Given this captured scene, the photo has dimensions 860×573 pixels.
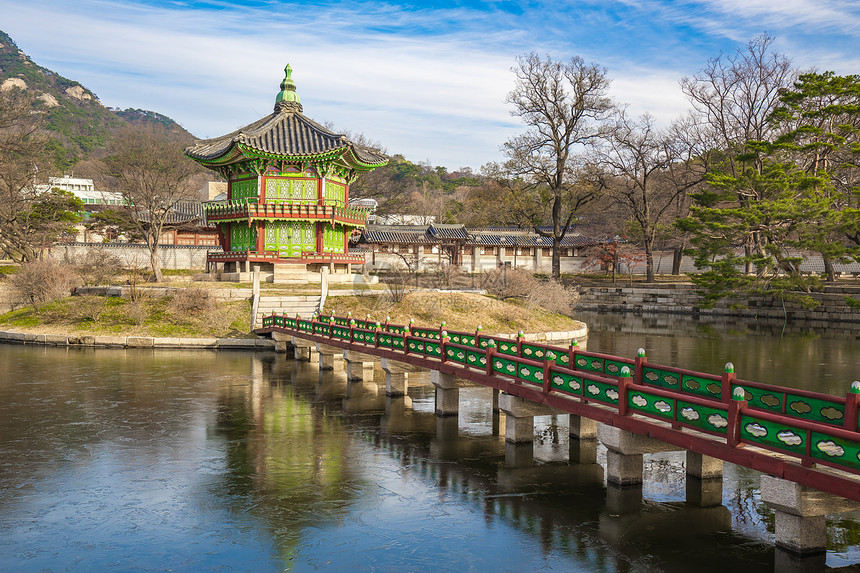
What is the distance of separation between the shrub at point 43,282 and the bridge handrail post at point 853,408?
3988 centimetres

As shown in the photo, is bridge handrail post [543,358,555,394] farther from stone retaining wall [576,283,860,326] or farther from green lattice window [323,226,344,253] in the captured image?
stone retaining wall [576,283,860,326]

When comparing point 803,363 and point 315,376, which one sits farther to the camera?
point 803,363

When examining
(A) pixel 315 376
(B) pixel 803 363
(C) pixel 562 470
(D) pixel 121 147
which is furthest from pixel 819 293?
(D) pixel 121 147

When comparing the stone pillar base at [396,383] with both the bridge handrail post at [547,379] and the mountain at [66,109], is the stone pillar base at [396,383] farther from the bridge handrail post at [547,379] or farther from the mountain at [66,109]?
the mountain at [66,109]

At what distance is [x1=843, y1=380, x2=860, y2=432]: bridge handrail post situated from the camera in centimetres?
1003

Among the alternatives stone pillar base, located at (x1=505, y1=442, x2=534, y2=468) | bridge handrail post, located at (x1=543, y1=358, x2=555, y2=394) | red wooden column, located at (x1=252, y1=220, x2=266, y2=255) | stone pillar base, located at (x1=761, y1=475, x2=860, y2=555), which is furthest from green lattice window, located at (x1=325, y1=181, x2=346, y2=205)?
stone pillar base, located at (x1=761, y1=475, x2=860, y2=555)

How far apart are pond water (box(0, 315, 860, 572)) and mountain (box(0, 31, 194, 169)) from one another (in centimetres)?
11050

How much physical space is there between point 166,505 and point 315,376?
14.8 m

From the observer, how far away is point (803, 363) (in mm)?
30328

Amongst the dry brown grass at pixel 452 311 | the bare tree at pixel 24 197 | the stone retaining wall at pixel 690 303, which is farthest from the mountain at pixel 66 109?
the dry brown grass at pixel 452 311

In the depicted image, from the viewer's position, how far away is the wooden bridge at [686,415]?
976cm

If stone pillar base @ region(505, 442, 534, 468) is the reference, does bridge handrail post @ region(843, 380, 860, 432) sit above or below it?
above

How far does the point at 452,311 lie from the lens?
37.3m

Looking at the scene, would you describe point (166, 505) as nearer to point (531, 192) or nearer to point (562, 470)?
point (562, 470)
